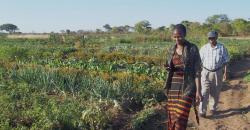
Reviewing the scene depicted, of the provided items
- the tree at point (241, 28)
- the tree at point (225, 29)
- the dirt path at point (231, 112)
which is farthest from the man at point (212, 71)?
the tree at point (241, 28)

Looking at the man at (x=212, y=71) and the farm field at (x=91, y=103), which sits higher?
the man at (x=212, y=71)

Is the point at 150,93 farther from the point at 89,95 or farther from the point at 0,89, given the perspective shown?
the point at 0,89

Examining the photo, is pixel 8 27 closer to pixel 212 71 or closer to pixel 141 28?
pixel 141 28

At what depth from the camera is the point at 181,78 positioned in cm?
679

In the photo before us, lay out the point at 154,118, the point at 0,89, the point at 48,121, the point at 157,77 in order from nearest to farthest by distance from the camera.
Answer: the point at 48,121 < the point at 154,118 < the point at 0,89 < the point at 157,77

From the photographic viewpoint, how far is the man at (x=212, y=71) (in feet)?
31.0

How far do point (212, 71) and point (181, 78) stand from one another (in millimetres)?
2823

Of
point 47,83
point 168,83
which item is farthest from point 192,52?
point 47,83

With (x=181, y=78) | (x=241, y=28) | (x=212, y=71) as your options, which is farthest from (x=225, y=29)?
(x=181, y=78)

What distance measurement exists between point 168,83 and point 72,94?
14.1ft

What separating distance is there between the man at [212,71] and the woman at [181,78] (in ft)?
8.65

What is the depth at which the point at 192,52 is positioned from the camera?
6.73 m

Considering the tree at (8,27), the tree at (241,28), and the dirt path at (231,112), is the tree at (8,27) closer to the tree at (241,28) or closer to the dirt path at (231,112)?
the tree at (241,28)

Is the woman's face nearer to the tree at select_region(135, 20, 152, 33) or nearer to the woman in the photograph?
the woman
